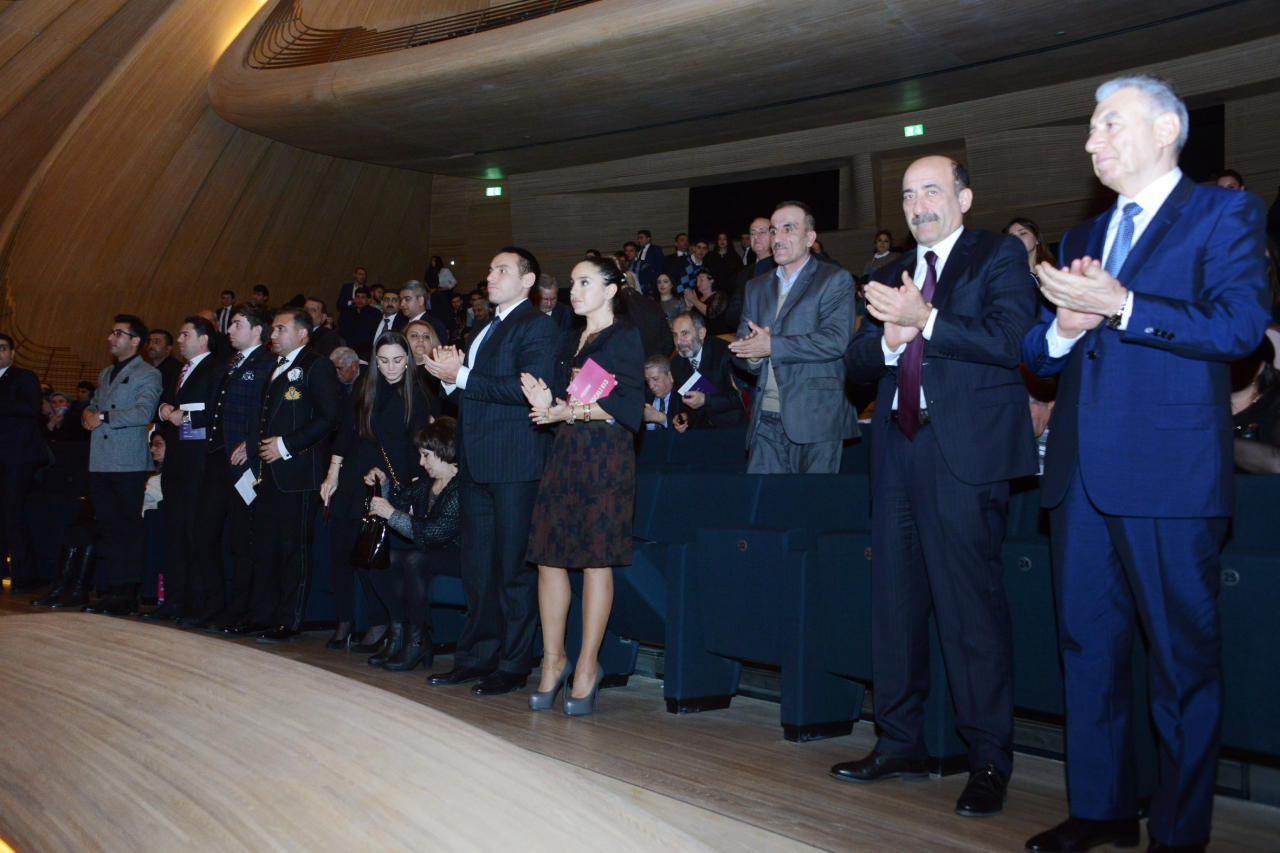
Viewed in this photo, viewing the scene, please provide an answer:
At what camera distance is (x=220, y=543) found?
206 inches

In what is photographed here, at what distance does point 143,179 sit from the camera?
43.5ft

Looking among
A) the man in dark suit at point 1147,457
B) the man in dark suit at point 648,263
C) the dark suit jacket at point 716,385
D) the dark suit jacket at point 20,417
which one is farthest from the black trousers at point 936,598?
the man in dark suit at point 648,263

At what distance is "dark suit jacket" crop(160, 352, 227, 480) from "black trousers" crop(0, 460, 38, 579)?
5.89ft

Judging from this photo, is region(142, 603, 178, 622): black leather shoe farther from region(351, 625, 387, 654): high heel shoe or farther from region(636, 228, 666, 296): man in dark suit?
region(636, 228, 666, 296): man in dark suit

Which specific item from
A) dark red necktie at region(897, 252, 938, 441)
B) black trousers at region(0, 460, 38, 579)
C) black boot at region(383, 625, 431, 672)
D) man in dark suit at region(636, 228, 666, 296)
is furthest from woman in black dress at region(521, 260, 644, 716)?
man in dark suit at region(636, 228, 666, 296)

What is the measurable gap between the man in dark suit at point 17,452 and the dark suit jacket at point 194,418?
1637mm

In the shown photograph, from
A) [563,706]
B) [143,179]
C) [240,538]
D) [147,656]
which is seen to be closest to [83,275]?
[143,179]

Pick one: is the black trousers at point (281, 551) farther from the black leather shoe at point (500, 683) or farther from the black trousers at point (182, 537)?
the black leather shoe at point (500, 683)

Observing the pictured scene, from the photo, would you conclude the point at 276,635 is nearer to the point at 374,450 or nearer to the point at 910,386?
the point at 374,450

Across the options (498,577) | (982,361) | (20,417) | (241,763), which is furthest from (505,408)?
(20,417)

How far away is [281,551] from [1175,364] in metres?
4.10

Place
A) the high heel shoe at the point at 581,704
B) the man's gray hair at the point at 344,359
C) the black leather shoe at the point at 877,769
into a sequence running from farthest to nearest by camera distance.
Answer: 1. the man's gray hair at the point at 344,359
2. the high heel shoe at the point at 581,704
3. the black leather shoe at the point at 877,769

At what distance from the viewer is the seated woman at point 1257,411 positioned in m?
2.61

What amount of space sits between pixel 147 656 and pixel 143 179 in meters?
13.9
